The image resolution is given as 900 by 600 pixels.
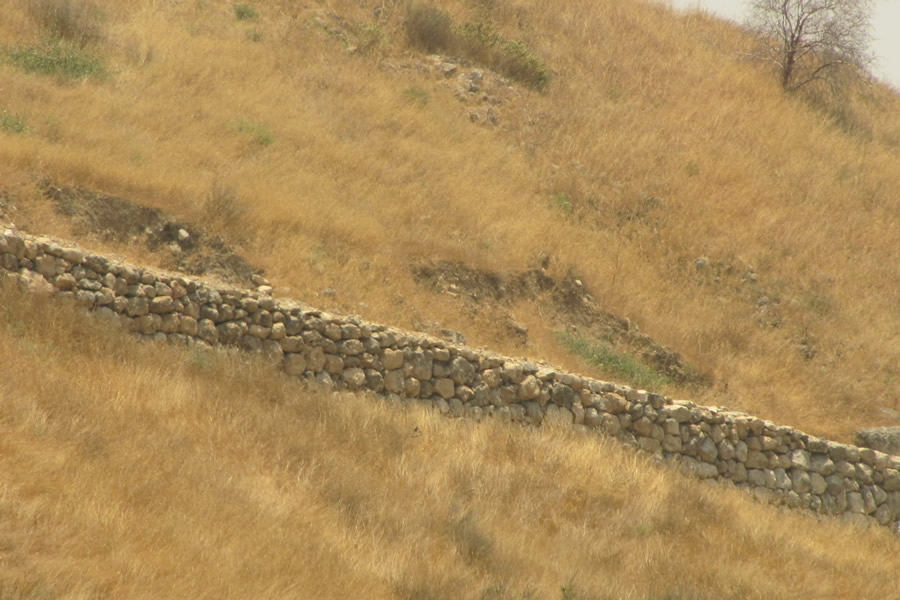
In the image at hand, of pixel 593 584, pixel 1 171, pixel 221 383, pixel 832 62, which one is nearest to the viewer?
pixel 593 584

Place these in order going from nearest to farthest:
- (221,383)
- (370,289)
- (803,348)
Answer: (221,383) → (370,289) → (803,348)

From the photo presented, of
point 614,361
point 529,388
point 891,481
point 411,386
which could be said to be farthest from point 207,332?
point 891,481

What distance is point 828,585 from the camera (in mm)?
9305

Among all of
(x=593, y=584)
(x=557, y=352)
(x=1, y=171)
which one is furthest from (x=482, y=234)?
(x=593, y=584)

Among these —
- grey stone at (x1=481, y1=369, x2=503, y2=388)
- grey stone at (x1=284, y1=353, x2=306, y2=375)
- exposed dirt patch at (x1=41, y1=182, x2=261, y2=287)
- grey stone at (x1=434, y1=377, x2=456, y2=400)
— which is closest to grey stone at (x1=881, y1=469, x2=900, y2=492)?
grey stone at (x1=481, y1=369, x2=503, y2=388)

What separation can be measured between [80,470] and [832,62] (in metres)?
24.8

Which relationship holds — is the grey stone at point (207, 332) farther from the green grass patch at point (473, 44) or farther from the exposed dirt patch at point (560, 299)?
the green grass patch at point (473, 44)

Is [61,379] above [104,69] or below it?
below

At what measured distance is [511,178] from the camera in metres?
17.4

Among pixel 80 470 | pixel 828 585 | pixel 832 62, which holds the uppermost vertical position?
pixel 832 62

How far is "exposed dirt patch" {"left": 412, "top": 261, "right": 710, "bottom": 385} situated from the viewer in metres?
13.8

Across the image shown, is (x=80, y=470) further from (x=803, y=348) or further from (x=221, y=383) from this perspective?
(x=803, y=348)

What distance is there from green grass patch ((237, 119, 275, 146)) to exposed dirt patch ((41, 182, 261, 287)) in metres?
3.42

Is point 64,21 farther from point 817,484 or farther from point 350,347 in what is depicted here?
point 817,484
